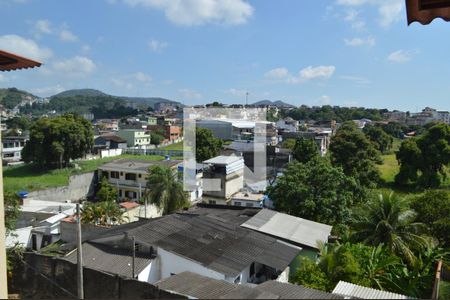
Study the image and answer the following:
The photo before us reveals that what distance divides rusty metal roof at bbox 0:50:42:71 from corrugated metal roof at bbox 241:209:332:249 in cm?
1119

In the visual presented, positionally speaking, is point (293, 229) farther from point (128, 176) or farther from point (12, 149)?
point (12, 149)

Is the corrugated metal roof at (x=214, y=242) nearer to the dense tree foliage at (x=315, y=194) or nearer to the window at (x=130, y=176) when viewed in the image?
the dense tree foliage at (x=315, y=194)

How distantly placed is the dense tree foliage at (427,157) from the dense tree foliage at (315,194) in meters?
14.7

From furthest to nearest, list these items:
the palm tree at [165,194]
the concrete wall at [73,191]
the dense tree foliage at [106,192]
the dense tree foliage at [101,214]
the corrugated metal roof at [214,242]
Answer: the dense tree foliage at [106,192]
the concrete wall at [73,191]
the palm tree at [165,194]
the dense tree foliage at [101,214]
the corrugated metal roof at [214,242]

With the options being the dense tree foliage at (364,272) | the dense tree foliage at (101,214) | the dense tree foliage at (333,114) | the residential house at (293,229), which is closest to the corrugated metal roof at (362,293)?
the dense tree foliage at (364,272)

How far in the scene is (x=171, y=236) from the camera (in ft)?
39.9

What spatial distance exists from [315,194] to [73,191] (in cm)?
2123

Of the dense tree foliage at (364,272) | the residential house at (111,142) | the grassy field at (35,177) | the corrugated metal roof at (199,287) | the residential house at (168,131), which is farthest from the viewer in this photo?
the residential house at (168,131)

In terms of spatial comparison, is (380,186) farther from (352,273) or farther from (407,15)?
(407,15)

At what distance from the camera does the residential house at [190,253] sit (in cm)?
1064

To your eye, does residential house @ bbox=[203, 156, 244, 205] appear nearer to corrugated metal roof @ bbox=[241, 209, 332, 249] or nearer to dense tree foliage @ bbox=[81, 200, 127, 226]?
dense tree foliage @ bbox=[81, 200, 127, 226]

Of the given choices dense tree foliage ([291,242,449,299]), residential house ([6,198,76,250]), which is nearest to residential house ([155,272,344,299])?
dense tree foliage ([291,242,449,299])

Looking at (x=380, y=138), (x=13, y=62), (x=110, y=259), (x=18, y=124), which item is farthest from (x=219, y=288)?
(x=18, y=124)

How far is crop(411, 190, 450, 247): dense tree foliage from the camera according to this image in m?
15.3
